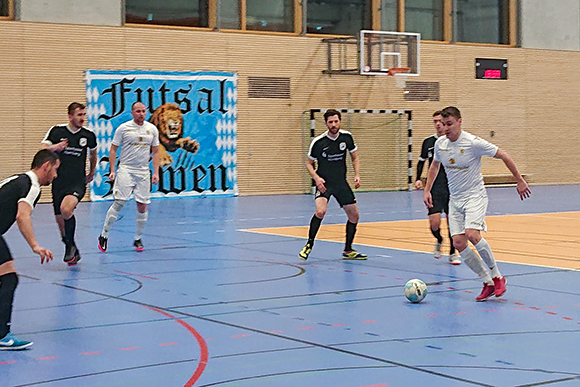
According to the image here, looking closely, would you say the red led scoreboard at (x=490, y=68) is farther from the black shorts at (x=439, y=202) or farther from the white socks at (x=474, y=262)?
the white socks at (x=474, y=262)

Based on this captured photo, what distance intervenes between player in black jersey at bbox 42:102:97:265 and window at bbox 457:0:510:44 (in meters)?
22.6

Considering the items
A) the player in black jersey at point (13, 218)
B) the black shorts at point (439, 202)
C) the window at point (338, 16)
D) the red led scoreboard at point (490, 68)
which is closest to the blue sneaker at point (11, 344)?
the player in black jersey at point (13, 218)

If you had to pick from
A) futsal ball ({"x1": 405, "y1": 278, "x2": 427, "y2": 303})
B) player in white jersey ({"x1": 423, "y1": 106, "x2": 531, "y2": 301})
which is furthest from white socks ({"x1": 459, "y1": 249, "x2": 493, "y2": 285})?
futsal ball ({"x1": 405, "y1": 278, "x2": 427, "y2": 303})

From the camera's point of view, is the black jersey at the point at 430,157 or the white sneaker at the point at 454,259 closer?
the white sneaker at the point at 454,259

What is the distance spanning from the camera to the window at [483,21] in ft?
106

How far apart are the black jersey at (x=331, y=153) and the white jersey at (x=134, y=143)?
9.34 ft

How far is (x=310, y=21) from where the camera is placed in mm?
29547

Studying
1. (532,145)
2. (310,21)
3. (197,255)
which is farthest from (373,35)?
(197,255)

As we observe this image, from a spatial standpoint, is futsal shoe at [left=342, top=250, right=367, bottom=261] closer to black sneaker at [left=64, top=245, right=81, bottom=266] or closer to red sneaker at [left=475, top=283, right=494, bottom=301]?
red sneaker at [left=475, top=283, right=494, bottom=301]

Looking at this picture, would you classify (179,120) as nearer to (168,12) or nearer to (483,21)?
(168,12)

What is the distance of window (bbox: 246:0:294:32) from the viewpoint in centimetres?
2858

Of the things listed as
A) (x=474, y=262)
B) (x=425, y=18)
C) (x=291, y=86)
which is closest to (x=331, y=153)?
(x=474, y=262)

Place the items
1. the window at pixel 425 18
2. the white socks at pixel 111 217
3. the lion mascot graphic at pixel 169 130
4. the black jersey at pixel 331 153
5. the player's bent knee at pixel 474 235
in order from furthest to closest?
the window at pixel 425 18, the lion mascot graphic at pixel 169 130, the white socks at pixel 111 217, the black jersey at pixel 331 153, the player's bent knee at pixel 474 235

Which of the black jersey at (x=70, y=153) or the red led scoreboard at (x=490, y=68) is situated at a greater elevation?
the red led scoreboard at (x=490, y=68)
